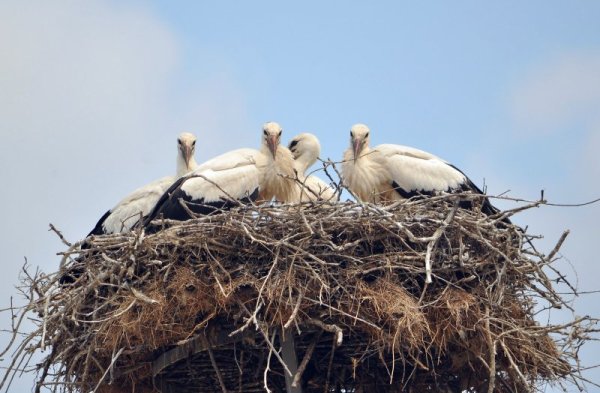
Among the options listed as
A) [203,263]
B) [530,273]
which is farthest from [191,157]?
[530,273]

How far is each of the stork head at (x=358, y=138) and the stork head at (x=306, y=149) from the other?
0.35 m

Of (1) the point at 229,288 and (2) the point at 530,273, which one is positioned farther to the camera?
(2) the point at 530,273

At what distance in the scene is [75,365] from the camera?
773cm

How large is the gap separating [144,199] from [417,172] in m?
2.28

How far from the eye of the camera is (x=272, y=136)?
9.23 meters

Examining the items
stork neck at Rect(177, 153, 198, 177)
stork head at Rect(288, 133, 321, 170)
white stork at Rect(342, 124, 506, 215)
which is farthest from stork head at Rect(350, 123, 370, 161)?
stork neck at Rect(177, 153, 198, 177)

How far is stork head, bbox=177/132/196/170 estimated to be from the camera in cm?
1005

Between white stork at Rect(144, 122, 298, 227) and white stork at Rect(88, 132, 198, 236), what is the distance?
725mm

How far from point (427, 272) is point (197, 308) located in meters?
1.43

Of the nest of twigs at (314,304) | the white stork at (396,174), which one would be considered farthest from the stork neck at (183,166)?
the nest of twigs at (314,304)

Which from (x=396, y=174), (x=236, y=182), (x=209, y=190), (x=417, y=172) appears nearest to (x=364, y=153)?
(x=396, y=174)

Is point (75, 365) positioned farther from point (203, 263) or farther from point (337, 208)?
point (337, 208)

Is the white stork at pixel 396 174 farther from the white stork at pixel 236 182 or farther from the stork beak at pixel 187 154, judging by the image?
the stork beak at pixel 187 154

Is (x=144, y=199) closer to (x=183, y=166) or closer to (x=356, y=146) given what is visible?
(x=183, y=166)
